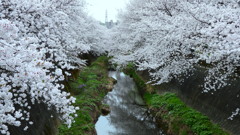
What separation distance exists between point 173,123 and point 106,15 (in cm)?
11197

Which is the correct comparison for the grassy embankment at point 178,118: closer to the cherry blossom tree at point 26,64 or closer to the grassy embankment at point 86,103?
the grassy embankment at point 86,103

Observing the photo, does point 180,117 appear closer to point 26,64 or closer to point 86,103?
point 86,103

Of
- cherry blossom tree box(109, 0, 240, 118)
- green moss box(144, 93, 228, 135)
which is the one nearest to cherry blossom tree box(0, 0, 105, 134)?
cherry blossom tree box(109, 0, 240, 118)

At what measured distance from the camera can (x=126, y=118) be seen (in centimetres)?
1697

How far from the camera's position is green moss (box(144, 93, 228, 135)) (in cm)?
1141

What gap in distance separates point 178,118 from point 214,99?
2.18m

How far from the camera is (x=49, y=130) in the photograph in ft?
34.5

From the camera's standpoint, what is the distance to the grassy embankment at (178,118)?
11508 millimetres

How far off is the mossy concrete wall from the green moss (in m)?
0.39

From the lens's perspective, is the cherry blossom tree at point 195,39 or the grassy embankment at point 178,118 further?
the grassy embankment at point 178,118

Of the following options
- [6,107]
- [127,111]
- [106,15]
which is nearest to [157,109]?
[127,111]

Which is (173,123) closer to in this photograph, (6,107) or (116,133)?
(116,133)

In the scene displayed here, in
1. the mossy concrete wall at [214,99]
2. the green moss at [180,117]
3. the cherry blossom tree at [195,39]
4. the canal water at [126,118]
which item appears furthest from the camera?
the canal water at [126,118]

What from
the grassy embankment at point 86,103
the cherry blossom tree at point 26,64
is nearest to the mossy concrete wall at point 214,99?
the grassy embankment at point 86,103
